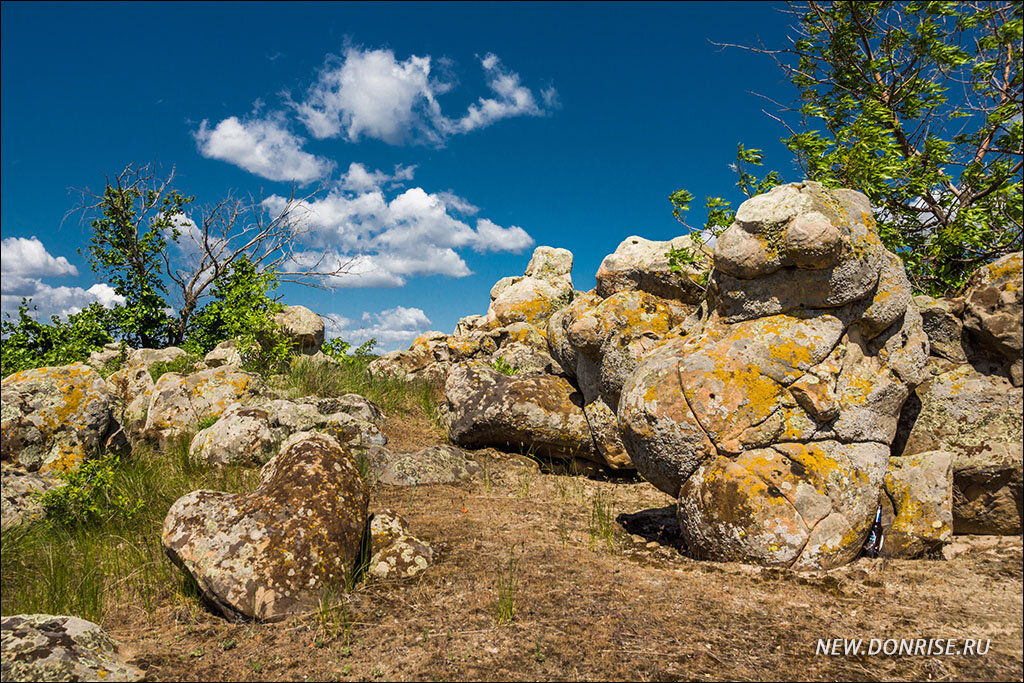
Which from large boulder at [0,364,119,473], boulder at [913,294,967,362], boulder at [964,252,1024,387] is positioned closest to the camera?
boulder at [964,252,1024,387]

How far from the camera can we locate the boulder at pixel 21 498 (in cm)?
736

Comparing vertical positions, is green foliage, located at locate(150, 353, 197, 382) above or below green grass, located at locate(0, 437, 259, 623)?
above

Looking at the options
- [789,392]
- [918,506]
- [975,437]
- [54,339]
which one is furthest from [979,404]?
[54,339]

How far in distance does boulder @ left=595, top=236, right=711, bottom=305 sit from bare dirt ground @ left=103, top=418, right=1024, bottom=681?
14.5 ft

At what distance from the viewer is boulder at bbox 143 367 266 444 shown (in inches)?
453

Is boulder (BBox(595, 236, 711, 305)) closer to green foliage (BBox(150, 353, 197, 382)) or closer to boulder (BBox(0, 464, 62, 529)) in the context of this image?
boulder (BBox(0, 464, 62, 529))

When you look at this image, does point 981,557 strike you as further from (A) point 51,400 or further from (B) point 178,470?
(A) point 51,400

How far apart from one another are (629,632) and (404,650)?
1665 mm

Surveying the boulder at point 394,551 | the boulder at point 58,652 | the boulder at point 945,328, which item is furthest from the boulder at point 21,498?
the boulder at point 945,328

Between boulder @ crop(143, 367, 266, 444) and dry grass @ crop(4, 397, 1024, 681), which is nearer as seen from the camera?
dry grass @ crop(4, 397, 1024, 681)

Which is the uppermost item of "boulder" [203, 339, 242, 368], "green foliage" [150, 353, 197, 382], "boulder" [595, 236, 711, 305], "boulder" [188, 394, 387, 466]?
"boulder" [595, 236, 711, 305]

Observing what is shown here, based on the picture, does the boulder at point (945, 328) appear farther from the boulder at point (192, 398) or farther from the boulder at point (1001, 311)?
the boulder at point (192, 398)

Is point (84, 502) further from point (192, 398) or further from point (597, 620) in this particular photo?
point (597, 620)

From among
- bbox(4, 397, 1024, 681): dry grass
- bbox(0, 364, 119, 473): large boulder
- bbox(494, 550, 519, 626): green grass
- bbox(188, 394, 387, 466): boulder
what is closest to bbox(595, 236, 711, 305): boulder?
bbox(4, 397, 1024, 681): dry grass
